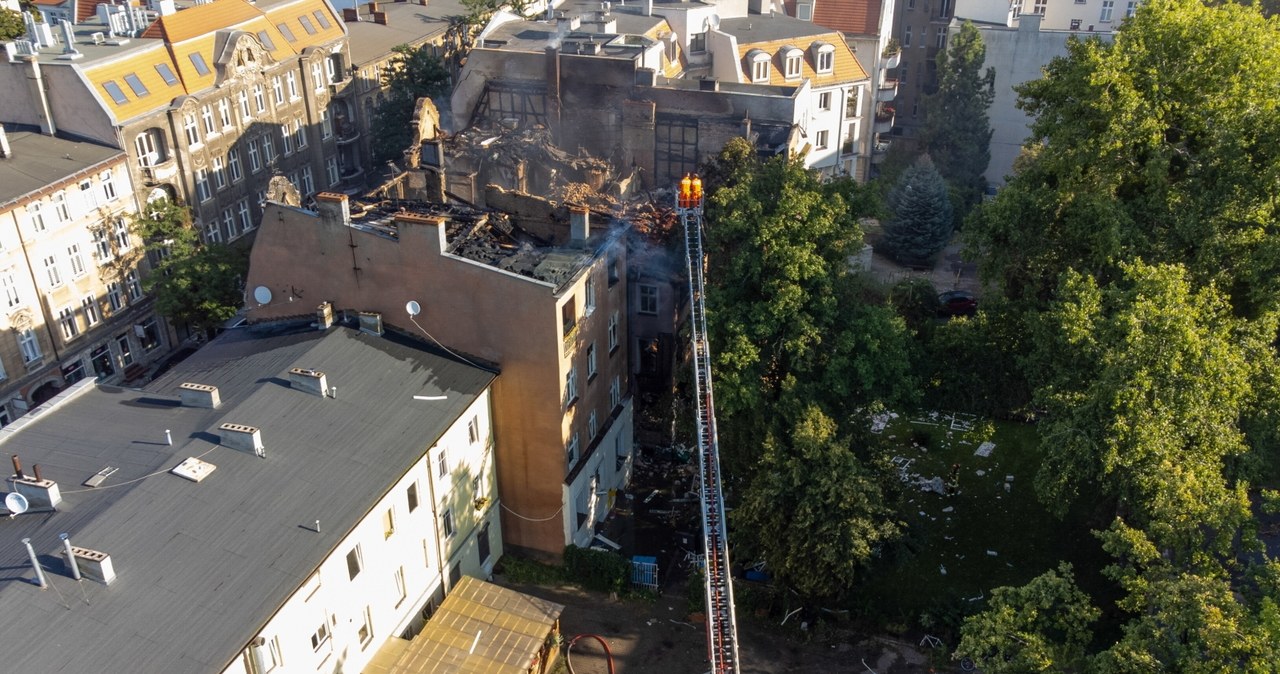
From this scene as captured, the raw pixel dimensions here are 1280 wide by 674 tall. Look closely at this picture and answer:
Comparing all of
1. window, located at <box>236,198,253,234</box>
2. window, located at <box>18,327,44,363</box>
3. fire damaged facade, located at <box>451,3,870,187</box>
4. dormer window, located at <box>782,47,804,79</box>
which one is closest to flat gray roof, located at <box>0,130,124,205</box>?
window, located at <box>18,327,44,363</box>

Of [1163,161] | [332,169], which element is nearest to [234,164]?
[332,169]

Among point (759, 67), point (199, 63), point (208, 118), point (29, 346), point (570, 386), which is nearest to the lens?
point (570, 386)

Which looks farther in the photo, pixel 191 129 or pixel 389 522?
pixel 191 129

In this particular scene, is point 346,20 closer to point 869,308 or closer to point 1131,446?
point 869,308

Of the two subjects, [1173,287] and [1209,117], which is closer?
A: [1173,287]

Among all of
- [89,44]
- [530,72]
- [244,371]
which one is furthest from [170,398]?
[89,44]

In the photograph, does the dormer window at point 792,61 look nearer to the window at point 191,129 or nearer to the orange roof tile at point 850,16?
the orange roof tile at point 850,16

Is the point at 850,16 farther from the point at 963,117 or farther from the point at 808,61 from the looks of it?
the point at 808,61
